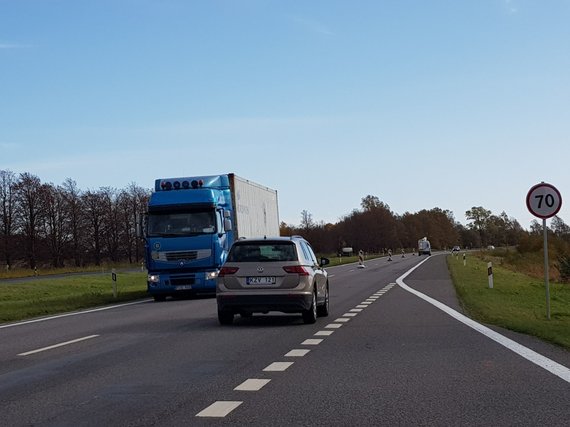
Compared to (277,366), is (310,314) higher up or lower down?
higher up

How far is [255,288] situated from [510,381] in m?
7.52

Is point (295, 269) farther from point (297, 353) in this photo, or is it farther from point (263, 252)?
point (297, 353)

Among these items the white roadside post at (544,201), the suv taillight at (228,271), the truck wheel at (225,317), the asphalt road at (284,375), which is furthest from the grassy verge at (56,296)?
the white roadside post at (544,201)

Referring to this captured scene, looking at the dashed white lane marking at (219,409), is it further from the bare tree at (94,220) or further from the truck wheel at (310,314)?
the bare tree at (94,220)

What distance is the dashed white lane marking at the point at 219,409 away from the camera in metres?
6.75

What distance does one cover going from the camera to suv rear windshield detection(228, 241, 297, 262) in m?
15.4

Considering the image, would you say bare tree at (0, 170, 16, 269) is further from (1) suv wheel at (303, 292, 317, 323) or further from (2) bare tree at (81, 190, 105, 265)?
(1) suv wheel at (303, 292, 317, 323)

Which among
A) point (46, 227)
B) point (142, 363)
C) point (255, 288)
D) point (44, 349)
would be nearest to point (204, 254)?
point (255, 288)

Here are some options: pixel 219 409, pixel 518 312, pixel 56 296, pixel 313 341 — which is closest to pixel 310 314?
pixel 313 341

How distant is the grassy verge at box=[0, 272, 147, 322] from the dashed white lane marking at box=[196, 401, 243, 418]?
14.4 metres

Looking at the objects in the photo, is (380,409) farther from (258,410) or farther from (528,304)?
(528,304)

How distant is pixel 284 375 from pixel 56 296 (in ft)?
86.3

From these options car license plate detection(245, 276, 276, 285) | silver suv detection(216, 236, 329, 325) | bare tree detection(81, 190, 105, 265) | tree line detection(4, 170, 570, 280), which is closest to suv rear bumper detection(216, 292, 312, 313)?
silver suv detection(216, 236, 329, 325)

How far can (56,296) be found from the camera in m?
33.4
